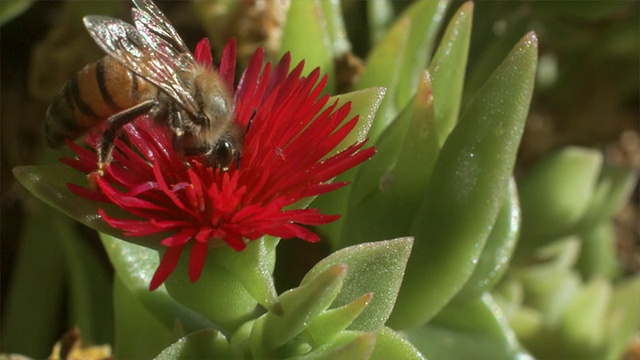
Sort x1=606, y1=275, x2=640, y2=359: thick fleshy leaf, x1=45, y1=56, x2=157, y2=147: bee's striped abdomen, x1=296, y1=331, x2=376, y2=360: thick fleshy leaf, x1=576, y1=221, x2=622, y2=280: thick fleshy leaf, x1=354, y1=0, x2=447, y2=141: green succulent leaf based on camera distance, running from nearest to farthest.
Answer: x1=296, y1=331, x2=376, y2=360: thick fleshy leaf < x1=45, y1=56, x2=157, y2=147: bee's striped abdomen < x1=354, y1=0, x2=447, y2=141: green succulent leaf < x1=606, y1=275, x2=640, y2=359: thick fleshy leaf < x1=576, y1=221, x2=622, y2=280: thick fleshy leaf

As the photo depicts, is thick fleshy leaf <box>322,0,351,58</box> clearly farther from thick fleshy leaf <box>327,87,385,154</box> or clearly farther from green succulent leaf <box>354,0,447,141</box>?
thick fleshy leaf <box>327,87,385,154</box>

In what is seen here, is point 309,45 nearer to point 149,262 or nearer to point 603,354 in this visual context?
point 149,262

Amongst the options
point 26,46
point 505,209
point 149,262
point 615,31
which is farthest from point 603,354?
point 26,46

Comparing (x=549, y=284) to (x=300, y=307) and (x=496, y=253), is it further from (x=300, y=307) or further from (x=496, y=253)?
(x=300, y=307)

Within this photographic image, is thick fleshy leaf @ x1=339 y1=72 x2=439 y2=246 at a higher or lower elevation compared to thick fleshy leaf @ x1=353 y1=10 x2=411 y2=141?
lower

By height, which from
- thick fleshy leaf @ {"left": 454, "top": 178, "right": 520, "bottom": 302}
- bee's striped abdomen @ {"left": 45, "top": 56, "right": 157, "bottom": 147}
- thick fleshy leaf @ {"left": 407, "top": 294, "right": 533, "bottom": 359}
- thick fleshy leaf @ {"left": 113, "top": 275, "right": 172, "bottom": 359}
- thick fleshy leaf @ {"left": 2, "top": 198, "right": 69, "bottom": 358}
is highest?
bee's striped abdomen @ {"left": 45, "top": 56, "right": 157, "bottom": 147}

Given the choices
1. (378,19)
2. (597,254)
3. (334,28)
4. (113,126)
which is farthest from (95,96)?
(597,254)

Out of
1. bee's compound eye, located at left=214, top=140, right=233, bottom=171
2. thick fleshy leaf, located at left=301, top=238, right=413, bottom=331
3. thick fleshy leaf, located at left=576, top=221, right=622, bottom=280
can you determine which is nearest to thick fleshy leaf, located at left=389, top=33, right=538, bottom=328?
thick fleshy leaf, located at left=301, top=238, right=413, bottom=331
